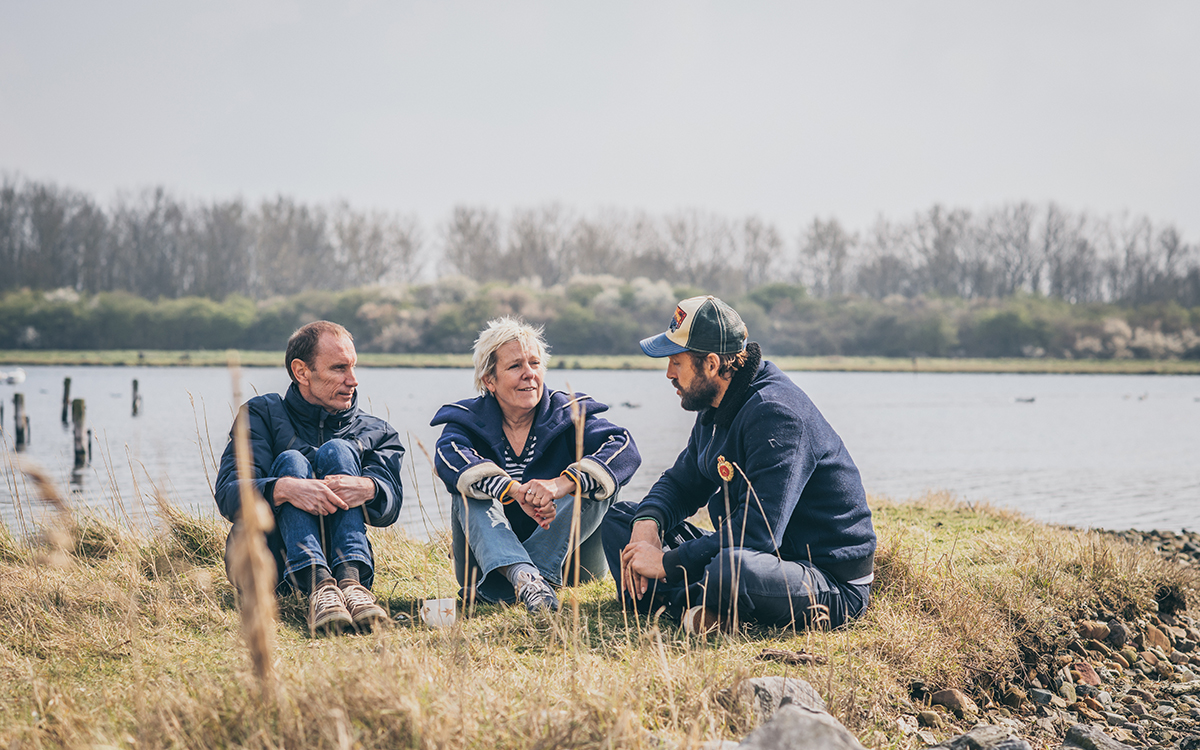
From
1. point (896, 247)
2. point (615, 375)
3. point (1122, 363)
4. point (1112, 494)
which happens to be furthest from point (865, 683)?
point (896, 247)

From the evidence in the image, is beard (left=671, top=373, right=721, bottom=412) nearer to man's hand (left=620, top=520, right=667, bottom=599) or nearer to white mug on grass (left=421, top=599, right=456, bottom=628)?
man's hand (left=620, top=520, right=667, bottom=599)

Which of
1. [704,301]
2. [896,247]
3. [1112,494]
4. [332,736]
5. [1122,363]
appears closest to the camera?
[332,736]

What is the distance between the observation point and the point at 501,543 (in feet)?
14.0

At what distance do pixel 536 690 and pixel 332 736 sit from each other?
81 centimetres

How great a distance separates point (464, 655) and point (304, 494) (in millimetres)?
1217

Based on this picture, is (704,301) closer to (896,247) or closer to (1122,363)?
(1122,363)

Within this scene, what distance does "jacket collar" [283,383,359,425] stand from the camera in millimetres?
4426

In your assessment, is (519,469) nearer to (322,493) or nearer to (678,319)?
(322,493)

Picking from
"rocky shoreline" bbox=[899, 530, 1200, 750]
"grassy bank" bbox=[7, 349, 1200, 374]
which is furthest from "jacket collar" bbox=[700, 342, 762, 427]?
"grassy bank" bbox=[7, 349, 1200, 374]

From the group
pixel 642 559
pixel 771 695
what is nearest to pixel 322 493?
pixel 642 559

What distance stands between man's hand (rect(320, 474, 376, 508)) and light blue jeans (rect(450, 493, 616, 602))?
0.45 meters

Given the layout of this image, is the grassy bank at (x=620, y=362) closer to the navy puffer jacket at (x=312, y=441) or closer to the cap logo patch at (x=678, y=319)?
the navy puffer jacket at (x=312, y=441)

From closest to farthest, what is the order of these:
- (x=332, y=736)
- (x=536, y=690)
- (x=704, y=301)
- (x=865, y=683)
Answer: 1. (x=332, y=736)
2. (x=536, y=690)
3. (x=865, y=683)
4. (x=704, y=301)

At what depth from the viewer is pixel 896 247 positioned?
76750 millimetres
